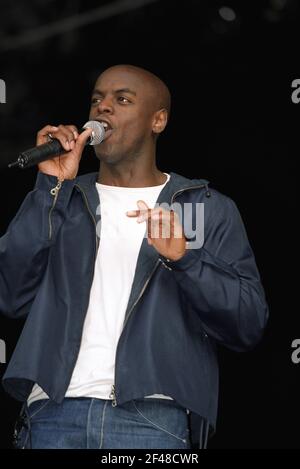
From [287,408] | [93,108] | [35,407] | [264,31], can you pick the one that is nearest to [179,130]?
[264,31]

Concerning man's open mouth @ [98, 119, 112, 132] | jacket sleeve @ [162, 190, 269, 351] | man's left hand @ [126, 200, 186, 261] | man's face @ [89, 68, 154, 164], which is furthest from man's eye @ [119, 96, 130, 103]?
man's left hand @ [126, 200, 186, 261]

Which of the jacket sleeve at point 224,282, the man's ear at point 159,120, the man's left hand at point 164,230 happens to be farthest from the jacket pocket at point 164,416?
the man's ear at point 159,120

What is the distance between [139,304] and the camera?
7.47 feet

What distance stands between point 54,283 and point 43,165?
30 cm

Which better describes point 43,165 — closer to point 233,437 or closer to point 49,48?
point 49,48

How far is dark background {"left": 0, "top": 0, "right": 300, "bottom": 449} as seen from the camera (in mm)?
3084

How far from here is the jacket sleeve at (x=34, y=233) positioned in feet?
7.38

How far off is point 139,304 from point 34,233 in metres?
0.30

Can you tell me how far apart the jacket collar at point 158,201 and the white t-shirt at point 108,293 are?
0.03m

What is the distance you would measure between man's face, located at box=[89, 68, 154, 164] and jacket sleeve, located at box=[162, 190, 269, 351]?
0.27 metres

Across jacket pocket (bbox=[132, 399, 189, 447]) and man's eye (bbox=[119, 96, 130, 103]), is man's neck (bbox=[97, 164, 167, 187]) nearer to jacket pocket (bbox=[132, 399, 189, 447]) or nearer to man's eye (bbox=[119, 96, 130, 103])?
man's eye (bbox=[119, 96, 130, 103])

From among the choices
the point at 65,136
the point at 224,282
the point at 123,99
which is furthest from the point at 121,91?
the point at 224,282

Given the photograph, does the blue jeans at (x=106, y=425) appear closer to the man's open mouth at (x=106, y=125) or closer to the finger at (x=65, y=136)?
the finger at (x=65, y=136)

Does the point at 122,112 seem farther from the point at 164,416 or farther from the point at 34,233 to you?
the point at 164,416
